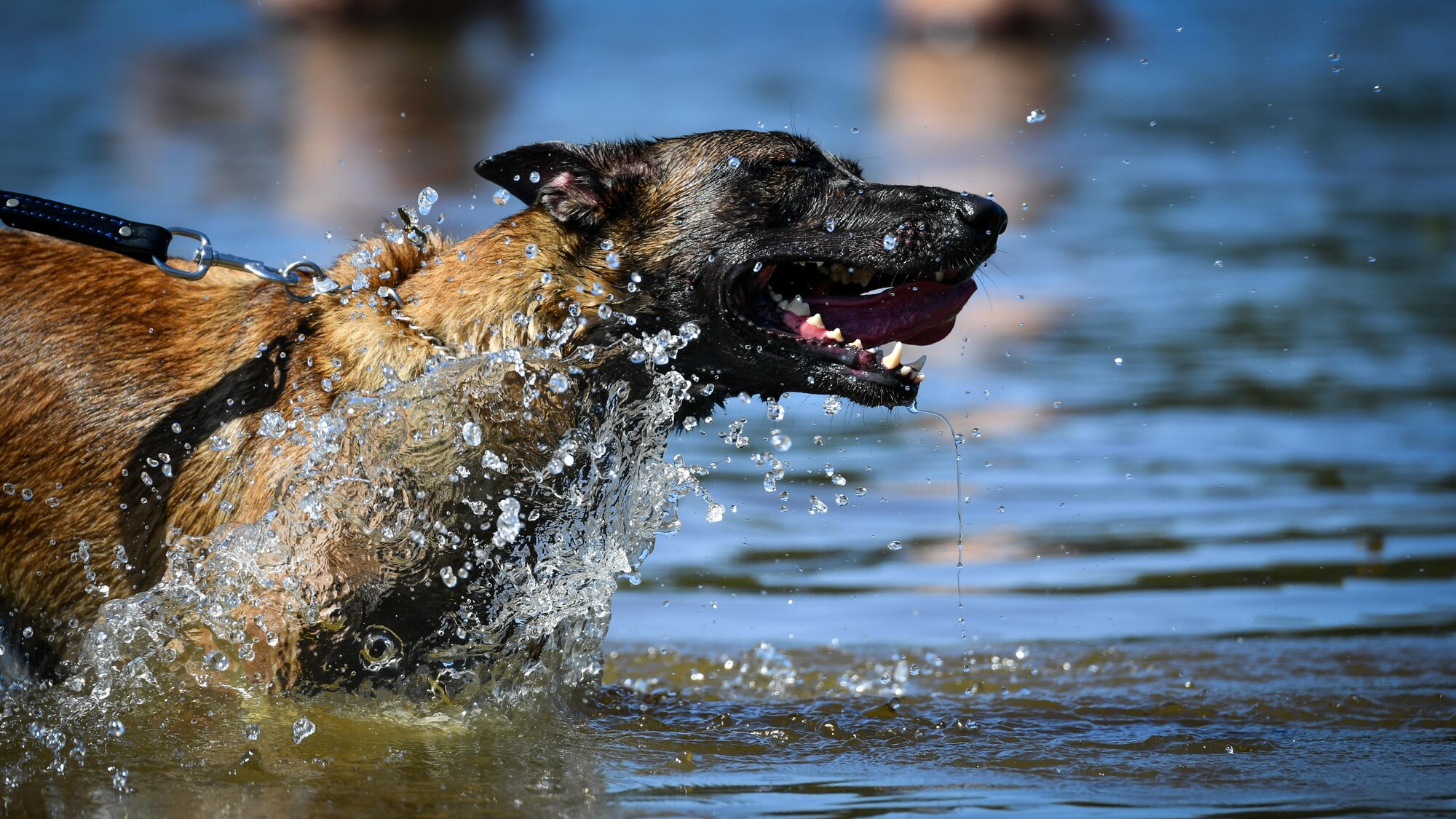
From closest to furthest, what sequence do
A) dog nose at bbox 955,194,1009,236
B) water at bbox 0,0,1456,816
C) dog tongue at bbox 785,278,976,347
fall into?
water at bbox 0,0,1456,816
dog nose at bbox 955,194,1009,236
dog tongue at bbox 785,278,976,347

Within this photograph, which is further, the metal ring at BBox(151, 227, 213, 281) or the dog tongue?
the dog tongue

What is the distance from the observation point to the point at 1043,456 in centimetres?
711

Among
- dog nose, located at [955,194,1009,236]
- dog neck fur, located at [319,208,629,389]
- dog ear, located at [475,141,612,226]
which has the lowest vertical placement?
dog neck fur, located at [319,208,629,389]

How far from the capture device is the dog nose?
177 inches

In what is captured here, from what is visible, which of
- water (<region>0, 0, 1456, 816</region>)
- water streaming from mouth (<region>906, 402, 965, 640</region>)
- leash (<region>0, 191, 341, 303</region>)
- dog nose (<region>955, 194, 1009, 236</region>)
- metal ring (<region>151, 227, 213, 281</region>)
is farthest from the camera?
water streaming from mouth (<region>906, 402, 965, 640</region>)

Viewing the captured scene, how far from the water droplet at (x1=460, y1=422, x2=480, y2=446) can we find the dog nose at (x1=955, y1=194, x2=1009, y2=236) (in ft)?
4.61

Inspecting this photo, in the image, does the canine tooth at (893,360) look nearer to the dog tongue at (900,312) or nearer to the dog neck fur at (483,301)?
the dog tongue at (900,312)

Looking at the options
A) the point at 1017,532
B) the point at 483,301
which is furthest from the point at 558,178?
the point at 1017,532

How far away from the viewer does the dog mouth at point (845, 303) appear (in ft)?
14.6

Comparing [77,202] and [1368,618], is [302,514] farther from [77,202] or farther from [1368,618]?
[77,202]

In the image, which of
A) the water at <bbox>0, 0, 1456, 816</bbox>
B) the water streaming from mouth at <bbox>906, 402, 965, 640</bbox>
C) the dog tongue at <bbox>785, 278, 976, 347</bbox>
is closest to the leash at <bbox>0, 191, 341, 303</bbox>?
the water at <bbox>0, 0, 1456, 816</bbox>

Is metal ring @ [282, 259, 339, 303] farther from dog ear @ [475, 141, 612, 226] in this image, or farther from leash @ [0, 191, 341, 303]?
dog ear @ [475, 141, 612, 226]

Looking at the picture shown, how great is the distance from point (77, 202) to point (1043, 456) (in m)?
7.63

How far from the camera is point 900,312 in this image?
4.62m
